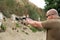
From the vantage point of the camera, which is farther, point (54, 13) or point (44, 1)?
point (44, 1)

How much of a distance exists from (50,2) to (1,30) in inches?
622

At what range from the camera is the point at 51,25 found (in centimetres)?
593

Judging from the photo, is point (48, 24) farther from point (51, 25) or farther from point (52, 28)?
point (52, 28)

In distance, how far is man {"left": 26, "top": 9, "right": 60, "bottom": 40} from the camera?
232 inches

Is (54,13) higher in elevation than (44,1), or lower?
lower

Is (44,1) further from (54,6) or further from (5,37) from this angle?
(5,37)

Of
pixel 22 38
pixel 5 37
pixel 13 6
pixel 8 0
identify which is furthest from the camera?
pixel 13 6

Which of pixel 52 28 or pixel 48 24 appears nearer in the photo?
pixel 48 24

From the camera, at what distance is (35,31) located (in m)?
26.9

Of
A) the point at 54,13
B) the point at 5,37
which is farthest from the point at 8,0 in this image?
the point at 54,13

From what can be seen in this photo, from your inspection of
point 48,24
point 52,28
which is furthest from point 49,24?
point 52,28

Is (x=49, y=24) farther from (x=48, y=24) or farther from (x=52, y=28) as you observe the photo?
(x=52, y=28)

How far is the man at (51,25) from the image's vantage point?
5902 millimetres

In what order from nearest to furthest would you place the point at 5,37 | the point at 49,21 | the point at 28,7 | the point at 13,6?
the point at 49,21 → the point at 5,37 → the point at 13,6 → the point at 28,7
